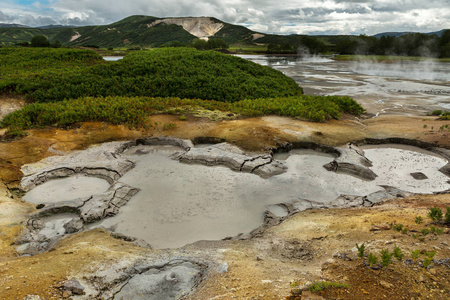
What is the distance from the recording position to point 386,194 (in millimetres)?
11016

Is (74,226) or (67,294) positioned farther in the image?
(74,226)

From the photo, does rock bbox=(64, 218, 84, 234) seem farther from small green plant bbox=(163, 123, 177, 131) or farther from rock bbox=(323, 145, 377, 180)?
rock bbox=(323, 145, 377, 180)

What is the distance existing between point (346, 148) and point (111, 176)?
12161 mm

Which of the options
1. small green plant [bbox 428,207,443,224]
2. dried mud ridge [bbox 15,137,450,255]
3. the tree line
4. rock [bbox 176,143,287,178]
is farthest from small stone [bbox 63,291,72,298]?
the tree line

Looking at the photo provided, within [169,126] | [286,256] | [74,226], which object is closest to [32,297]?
[74,226]

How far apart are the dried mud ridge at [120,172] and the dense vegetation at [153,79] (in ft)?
37.0

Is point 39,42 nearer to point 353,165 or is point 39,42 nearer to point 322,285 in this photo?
point 353,165

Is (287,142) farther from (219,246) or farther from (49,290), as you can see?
(49,290)

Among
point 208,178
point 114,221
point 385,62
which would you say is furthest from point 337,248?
point 385,62

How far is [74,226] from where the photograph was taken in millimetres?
9266

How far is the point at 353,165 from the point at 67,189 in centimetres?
1284

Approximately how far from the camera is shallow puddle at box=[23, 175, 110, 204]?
1096 cm

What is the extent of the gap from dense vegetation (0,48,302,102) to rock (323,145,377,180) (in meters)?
14.1

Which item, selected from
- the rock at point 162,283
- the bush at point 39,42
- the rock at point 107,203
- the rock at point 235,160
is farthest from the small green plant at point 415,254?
the bush at point 39,42
